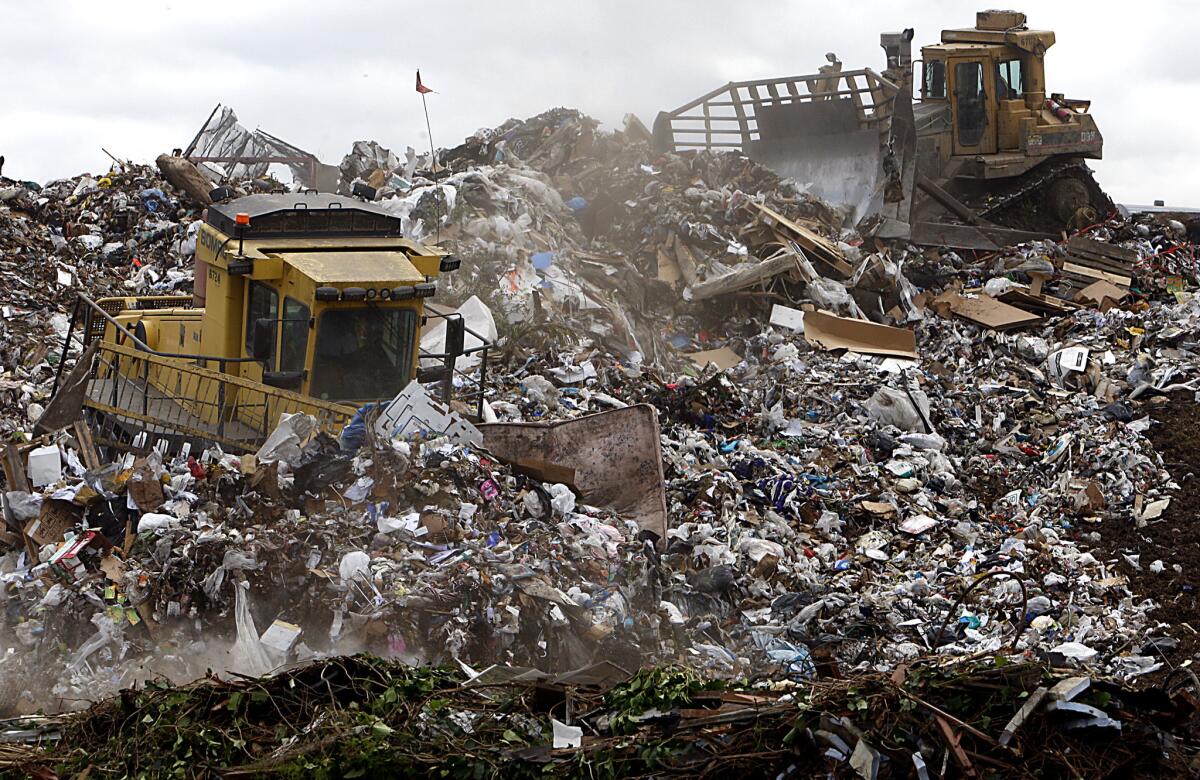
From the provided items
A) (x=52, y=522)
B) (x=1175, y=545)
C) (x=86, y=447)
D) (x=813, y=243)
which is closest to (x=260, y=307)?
(x=86, y=447)

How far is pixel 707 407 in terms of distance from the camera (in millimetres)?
10484

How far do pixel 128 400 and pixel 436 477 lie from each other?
2.15m

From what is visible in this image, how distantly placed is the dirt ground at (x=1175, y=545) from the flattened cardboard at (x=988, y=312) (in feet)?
10.0

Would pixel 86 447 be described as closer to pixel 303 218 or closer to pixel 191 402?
pixel 191 402

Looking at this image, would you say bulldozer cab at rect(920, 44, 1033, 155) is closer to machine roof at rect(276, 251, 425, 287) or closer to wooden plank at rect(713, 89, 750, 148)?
wooden plank at rect(713, 89, 750, 148)

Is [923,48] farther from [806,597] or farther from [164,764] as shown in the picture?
[164,764]

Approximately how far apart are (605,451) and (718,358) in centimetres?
506

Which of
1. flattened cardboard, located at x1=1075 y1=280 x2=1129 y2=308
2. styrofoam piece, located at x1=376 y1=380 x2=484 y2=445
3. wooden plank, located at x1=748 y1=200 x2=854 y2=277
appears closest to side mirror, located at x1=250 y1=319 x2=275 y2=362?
styrofoam piece, located at x1=376 y1=380 x2=484 y2=445

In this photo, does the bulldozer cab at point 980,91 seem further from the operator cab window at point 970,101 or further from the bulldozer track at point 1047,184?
the bulldozer track at point 1047,184

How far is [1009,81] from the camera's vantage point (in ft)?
55.9

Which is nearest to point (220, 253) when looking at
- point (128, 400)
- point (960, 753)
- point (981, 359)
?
point (128, 400)

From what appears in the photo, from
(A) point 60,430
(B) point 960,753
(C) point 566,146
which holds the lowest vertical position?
(B) point 960,753

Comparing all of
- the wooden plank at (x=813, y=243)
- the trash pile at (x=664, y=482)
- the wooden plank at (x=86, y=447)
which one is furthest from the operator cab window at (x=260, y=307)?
the wooden plank at (x=813, y=243)

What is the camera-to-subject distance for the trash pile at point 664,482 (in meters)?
6.08
